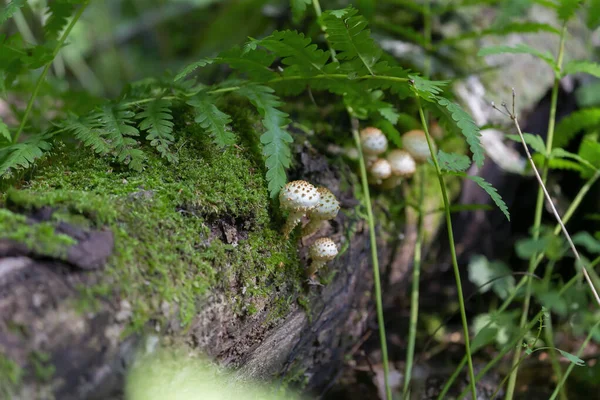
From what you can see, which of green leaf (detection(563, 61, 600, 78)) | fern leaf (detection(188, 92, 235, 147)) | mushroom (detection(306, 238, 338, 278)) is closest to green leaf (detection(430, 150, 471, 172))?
mushroom (detection(306, 238, 338, 278))

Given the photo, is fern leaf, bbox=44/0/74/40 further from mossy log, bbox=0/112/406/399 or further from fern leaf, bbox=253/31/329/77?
fern leaf, bbox=253/31/329/77

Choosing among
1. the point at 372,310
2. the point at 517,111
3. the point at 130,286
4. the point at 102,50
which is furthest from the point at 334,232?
the point at 102,50

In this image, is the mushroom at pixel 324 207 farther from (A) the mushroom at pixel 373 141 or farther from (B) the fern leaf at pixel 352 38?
(A) the mushroom at pixel 373 141

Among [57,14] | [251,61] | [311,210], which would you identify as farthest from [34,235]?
[57,14]

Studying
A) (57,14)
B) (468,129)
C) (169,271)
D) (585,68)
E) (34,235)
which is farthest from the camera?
(585,68)

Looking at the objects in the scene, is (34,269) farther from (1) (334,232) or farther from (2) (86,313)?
(1) (334,232)

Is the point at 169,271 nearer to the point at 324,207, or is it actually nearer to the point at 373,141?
the point at 324,207

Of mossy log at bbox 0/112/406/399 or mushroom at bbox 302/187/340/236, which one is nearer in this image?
mossy log at bbox 0/112/406/399
